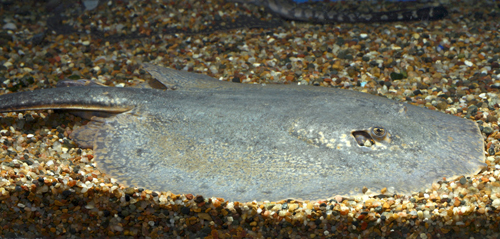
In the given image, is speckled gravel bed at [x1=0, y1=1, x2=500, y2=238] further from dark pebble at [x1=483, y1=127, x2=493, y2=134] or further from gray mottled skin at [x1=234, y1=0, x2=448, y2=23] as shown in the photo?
gray mottled skin at [x1=234, y1=0, x2=448, y2=23]

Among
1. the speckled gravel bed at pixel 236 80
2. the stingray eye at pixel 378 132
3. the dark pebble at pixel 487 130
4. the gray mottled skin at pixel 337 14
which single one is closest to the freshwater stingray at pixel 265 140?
the stingray eye at pixel 378 132

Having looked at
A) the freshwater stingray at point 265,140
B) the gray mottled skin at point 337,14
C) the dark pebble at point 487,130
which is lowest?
the dark pebble at point 487,130

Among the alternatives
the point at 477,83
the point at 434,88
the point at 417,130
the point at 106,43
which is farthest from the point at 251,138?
the point at 106,43

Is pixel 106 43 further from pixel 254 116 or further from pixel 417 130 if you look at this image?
pixel 417 130

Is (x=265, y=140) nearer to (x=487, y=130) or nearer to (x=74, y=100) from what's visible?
(x=74, y=100)

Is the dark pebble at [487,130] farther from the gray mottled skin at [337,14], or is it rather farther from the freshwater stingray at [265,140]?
the gray mottled skin at [337,14]

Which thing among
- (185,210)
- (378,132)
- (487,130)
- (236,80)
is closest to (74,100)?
(185,210)
